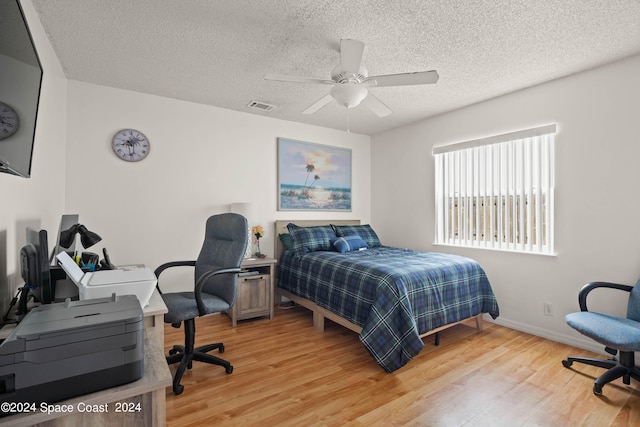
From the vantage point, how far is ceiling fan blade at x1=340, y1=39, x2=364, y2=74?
74.7 inches

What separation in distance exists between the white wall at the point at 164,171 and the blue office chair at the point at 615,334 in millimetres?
3151

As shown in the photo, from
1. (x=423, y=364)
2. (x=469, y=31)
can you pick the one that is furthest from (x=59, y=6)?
(x=423, y=364)

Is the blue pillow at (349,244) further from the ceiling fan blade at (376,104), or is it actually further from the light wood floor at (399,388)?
the ceiling fan blade at (376,104)

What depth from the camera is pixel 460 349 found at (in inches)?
108

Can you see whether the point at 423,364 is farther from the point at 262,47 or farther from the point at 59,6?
the point at 59,6

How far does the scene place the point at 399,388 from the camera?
2.13m

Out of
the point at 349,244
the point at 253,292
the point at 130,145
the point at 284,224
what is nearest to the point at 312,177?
the point at 284,224

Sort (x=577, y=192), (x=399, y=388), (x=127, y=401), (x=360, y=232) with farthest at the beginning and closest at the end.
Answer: (x=360, y=232) < (x=577, y=192) < (x=399, y=388) < (x=127, y=401)

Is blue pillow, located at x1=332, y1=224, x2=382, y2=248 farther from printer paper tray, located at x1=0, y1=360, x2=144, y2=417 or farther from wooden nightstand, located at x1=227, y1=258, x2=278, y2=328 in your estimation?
printer paper tray, located at x1=0, y1=360, x2=144, y2=417

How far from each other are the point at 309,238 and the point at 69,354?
9.94 ft

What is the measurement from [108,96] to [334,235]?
291 centimetres

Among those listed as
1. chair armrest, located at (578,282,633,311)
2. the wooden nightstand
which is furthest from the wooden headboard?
chair armrest, located at (578,282,633,311)

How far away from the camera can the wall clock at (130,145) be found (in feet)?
10.3

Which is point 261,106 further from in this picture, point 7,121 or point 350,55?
point 7,121
